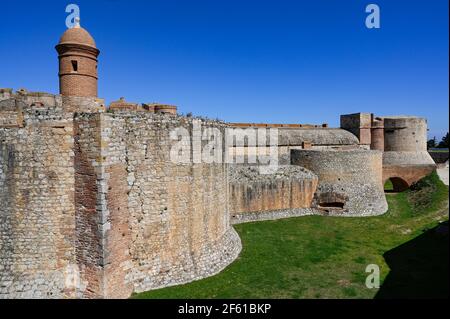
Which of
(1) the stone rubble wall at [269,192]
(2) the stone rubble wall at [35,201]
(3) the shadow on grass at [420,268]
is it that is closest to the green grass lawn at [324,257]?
(3) the shadow on grass at [420,268]

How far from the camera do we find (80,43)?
13.8 metres

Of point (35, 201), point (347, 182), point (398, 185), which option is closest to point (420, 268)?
point (347, 182)

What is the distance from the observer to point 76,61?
1401 centimetres

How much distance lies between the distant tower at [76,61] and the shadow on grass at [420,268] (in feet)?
50.0

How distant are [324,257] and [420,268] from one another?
3.54 meters

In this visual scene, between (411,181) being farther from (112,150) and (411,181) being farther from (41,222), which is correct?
(41,222)

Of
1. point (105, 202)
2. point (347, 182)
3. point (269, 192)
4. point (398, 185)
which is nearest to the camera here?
point (105, 202)

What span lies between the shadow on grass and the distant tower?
15231 mm

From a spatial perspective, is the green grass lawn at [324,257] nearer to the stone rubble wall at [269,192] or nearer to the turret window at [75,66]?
the stone rubble wall at [269,192]

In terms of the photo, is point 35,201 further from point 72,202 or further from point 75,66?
point 75,66

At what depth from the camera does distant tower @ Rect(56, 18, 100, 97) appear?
544 inches

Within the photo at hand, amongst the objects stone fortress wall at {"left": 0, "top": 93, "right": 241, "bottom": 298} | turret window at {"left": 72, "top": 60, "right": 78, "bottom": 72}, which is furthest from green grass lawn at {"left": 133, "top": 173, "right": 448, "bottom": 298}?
turret window at {"left": 72, "top": 60, "right": 78, "bottom": 72}

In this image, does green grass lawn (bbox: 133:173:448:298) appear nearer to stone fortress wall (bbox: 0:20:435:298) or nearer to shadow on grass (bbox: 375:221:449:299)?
shadow on grass (bbox: 375:221:449:299)
